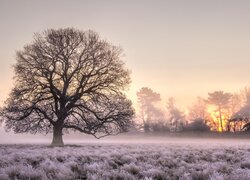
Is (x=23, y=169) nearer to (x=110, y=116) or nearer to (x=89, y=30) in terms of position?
(x=110, y=116)

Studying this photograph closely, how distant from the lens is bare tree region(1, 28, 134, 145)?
2917 centimetres

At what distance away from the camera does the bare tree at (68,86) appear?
1148 inches

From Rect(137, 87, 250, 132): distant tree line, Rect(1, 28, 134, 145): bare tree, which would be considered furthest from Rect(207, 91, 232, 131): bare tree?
Rect(1, 28, 134, 145): bare tree

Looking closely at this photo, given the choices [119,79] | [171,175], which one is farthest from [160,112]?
[171,175]

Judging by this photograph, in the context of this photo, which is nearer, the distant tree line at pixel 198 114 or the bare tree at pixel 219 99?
the distant tree line at pixel 198 114

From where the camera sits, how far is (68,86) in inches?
1234

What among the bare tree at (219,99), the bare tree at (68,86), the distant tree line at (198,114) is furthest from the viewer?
the bare tree at (219,99)

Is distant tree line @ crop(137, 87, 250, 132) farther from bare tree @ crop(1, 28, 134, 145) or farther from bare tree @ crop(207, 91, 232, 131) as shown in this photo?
bare tree @ crop(1, 28, 134, 145)

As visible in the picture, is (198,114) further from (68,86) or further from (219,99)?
(68,86)

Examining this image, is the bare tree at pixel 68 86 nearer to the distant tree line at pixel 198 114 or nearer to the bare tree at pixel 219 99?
the distant tree line at pixel 198 114

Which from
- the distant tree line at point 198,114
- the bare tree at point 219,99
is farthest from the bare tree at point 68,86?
the bare tree at point 219,99

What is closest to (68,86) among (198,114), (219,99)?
(219,99)

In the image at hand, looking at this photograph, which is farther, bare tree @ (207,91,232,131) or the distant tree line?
bare tree @ (207,91,232,131)

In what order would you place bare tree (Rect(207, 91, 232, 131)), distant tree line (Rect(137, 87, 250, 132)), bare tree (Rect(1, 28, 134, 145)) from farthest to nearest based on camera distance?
bare tree (Rect(207, 91, 232, 131))
distant tree line (Rect(137, 87, 250, 132))
bare tree (Rect(1, 28, 134, 145))
